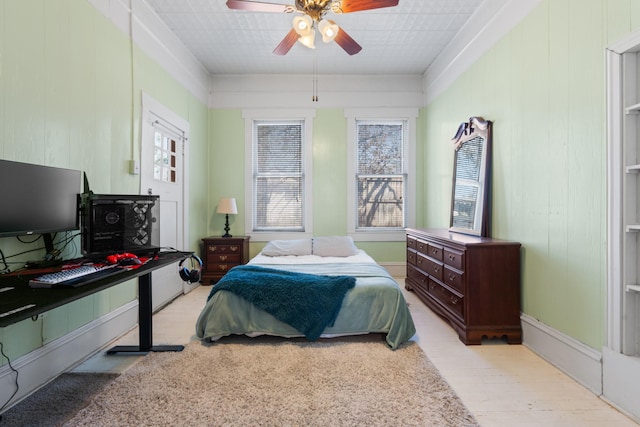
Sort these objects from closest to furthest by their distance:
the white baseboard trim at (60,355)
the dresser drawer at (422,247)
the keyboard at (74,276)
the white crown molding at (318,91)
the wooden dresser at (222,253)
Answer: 1. the keyboard at (74,276)
2. the white baseboard trim at (60,355)
3. the dresser drawer at (422,247)
4. the wooden dresser at (222,253)
5. the white crown molding at (318,91)

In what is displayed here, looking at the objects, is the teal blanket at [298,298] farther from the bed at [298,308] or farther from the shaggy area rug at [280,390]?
the shaggy area rug at [280,390]

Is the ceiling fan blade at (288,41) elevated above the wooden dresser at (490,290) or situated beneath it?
elevated above

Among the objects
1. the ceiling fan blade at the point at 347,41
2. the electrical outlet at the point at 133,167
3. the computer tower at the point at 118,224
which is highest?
the ceiling fan blade at the point at 347,41

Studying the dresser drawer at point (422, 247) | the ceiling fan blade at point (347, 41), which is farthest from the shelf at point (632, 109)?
the dresser drawer at point (422, 247)

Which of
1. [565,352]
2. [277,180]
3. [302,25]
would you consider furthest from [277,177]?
[565,352]

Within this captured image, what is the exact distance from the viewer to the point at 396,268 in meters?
5.20

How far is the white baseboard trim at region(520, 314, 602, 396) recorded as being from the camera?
203 cm

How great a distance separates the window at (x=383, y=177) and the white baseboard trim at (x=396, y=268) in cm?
40

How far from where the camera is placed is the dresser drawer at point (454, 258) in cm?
281

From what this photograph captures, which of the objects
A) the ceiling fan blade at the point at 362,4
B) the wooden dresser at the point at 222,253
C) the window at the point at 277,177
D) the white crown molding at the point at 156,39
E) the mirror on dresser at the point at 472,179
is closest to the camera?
the ceiling fan blade at the point at 362,4

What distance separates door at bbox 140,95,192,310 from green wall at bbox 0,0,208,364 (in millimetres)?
192

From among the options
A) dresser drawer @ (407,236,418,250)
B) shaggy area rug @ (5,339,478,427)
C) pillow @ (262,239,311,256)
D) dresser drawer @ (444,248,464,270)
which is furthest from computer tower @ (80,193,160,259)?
dresser drawer @ (407,236,418,250)

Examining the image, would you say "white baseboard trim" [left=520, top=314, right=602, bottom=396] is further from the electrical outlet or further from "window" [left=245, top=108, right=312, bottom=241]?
the electrical outlet

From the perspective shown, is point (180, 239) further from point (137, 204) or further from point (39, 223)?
point (39, 223)
